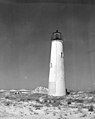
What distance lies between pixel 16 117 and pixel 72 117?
3.23 meters

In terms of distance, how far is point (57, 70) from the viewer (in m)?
21.8

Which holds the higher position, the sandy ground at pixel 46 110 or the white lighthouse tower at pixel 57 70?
the white lighthouse tower at pixel 57 70

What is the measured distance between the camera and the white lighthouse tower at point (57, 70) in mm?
21781

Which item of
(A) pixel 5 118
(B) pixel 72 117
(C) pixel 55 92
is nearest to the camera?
(A) pixel 5 118

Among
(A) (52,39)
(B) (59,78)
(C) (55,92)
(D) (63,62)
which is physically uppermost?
(A) (52,39)

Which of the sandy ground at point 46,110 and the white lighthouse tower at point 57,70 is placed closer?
the sandy ground at point 46,110

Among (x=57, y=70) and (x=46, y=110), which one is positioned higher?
(x=57, y=70)

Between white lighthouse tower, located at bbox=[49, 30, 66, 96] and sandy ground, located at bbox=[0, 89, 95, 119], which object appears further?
white lighthouse tower, located at bbox=[49, 30, 66, 96]

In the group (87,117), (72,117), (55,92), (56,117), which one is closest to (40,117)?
(56,117)

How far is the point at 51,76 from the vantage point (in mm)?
22203

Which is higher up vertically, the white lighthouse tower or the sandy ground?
the white lighthouse tower

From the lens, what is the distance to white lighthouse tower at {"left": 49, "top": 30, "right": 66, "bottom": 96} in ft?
71.5

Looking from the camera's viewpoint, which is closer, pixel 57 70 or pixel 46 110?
pixel 46 110

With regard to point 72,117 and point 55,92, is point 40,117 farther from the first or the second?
point 55,92
